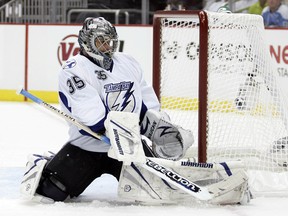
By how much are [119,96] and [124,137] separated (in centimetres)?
24

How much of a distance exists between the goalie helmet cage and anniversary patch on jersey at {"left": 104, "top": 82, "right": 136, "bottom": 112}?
0.34 m

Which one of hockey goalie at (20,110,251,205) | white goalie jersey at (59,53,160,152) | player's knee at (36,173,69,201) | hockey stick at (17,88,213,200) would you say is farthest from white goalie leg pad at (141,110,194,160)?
player's knee at (36,173,69,201)

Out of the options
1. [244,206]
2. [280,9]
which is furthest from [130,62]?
[280,9]

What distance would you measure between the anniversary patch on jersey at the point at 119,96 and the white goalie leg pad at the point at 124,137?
0.13 m

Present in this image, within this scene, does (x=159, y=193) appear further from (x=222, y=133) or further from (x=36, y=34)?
(x=36, y=34)

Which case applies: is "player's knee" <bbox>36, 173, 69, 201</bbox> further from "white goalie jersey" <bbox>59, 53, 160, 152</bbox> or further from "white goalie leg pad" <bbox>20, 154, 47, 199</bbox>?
"white goalie jersey" <bbox>59, 53, 160, 152</bbox>

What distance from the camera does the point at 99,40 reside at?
3471 mm

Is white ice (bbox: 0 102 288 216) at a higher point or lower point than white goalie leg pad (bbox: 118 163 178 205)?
lower

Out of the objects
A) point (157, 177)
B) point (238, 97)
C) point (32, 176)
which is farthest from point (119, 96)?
point (238, 97)

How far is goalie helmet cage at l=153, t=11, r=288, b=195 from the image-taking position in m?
3.77

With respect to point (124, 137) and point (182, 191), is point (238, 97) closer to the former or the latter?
point (182, 191)

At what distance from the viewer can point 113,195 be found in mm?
3678

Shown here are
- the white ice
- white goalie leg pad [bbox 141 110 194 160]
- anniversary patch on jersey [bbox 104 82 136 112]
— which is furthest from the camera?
white goalie leg pad [bbox 141 110 194 160]

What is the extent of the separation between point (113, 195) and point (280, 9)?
5.11 m
